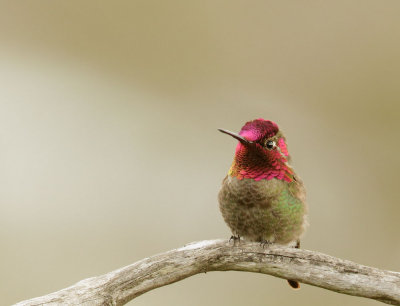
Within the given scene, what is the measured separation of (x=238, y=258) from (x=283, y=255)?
0.16m

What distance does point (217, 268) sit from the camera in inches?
69.1

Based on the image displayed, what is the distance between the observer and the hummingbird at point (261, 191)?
1851 mm

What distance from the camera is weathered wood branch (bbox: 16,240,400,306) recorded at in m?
1.66

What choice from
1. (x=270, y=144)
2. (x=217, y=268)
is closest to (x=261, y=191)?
(x=270, y=144)

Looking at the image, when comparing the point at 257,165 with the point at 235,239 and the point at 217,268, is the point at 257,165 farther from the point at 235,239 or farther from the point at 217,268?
the point at 217,268

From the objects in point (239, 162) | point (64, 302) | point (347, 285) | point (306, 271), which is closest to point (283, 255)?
point (306, 271)

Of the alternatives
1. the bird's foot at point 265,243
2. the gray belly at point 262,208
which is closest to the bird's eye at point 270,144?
the gray belly at point 262,208

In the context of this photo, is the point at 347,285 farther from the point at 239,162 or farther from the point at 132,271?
the point at 132,271

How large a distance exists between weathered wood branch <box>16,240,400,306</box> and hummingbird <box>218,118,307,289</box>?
0.42 ft

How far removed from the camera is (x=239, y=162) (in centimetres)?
191

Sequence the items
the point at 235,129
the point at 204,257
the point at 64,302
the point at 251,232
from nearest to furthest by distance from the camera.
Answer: the point at 64,302
the point at 204,257
the point at 251,232
the point at 235,129

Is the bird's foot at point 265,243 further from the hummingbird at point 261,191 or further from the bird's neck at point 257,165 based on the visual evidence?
the bird's neck at point 257,165

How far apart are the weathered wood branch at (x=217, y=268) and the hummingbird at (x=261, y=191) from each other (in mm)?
128

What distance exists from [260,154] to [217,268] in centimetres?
44
